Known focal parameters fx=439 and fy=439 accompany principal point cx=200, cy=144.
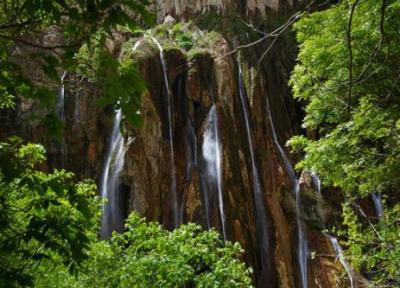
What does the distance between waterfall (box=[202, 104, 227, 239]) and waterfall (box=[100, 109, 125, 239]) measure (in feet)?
9.80

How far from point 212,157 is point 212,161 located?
17cm

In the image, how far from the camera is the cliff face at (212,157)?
15.2 m

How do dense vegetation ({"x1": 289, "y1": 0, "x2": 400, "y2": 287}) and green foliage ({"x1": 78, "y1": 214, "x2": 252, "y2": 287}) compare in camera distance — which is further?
green foliage ({"x1": 78, "y1": 214, "x2": 252, "y2": 287})

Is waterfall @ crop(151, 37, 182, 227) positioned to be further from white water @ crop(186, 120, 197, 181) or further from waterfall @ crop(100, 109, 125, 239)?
waterfall @ crop(100, 109, 125, 239)

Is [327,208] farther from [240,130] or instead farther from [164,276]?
[164,276]

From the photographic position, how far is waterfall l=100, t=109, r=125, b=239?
1438 cm

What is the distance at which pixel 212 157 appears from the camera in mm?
16266

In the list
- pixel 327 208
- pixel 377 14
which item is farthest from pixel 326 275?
pixel 377 14

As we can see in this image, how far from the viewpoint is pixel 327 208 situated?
698 inches

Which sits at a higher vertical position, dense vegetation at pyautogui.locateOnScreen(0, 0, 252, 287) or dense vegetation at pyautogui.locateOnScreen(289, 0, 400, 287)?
dense vegetation at pyautogui.locateOnScreen(289, 0, 400, 287)

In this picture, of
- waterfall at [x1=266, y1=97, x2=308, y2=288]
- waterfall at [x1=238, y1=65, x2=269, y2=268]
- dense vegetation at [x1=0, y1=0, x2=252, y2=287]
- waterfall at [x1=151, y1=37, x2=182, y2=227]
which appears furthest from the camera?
waterfall at [x1=266, y1=97, x2=308, y2=288]

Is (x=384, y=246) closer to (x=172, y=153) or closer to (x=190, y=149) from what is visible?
(x=172, y=153)

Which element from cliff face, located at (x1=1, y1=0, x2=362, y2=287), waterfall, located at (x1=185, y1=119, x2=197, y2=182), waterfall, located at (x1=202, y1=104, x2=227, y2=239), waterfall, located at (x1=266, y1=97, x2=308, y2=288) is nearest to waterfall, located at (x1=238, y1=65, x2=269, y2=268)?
cliff face, located at (x1=1, y1=0, x2=362, y2=287)

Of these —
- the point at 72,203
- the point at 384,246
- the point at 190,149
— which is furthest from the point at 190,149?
the point at 72,203
